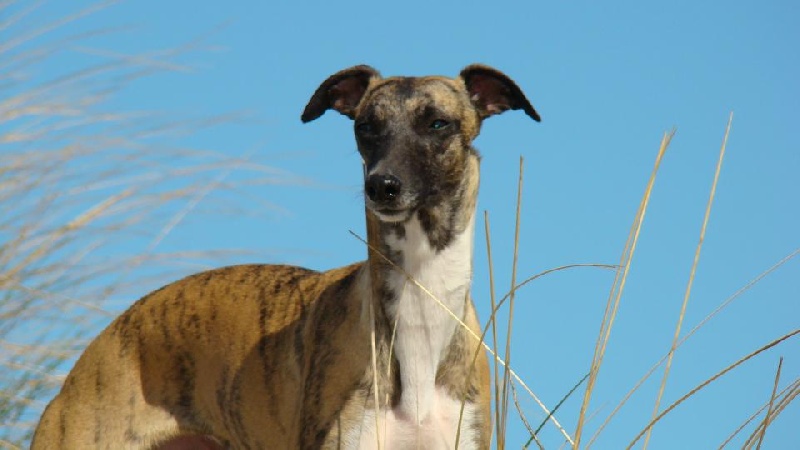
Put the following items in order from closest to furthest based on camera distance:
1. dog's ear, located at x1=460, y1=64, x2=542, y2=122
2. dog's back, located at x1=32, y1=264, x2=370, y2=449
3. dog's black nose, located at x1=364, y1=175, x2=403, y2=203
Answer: dog's black nose, located at x1=364, y1=175, x2=403, y2=203 < dog's ear, located at x1=460, y1=64, x2=542, y2=122 < dog's back, located at x1=32, y1=264, x2=370, y2=449

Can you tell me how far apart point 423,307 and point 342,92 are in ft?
4.12

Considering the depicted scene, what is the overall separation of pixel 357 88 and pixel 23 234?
8.72ft

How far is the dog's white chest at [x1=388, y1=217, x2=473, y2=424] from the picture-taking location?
4539mm

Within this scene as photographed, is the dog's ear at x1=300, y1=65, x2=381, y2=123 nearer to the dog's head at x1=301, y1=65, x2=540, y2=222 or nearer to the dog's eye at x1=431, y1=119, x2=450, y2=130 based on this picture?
the dog's head at x1=301, y1=65, x2=540, y2=222

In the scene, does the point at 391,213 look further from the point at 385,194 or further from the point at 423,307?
the point at 423,307

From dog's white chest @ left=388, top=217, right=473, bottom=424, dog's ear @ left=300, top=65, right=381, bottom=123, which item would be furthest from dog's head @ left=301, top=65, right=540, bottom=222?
dog's white chest @ left=388, top=217, right=473, bottom=424

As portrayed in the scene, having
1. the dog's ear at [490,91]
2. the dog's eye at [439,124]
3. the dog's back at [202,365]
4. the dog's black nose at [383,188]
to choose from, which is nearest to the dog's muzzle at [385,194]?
the dog's black nose at [383,188]

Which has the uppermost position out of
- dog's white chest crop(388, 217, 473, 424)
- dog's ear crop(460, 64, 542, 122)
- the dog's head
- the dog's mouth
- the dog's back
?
dog's ear crop(460, 64, 542, 122)

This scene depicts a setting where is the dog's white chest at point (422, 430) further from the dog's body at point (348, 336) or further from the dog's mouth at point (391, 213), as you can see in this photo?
the dog's mouth at point (391, 213)

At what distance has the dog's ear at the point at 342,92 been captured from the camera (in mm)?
5133

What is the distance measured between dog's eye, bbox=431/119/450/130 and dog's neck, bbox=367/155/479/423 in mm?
246

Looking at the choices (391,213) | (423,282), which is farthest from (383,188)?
(423,282)

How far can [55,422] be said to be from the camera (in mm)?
5613

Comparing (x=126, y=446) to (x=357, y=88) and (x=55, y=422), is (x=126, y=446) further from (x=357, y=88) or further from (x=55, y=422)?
(x=357, y=88)
